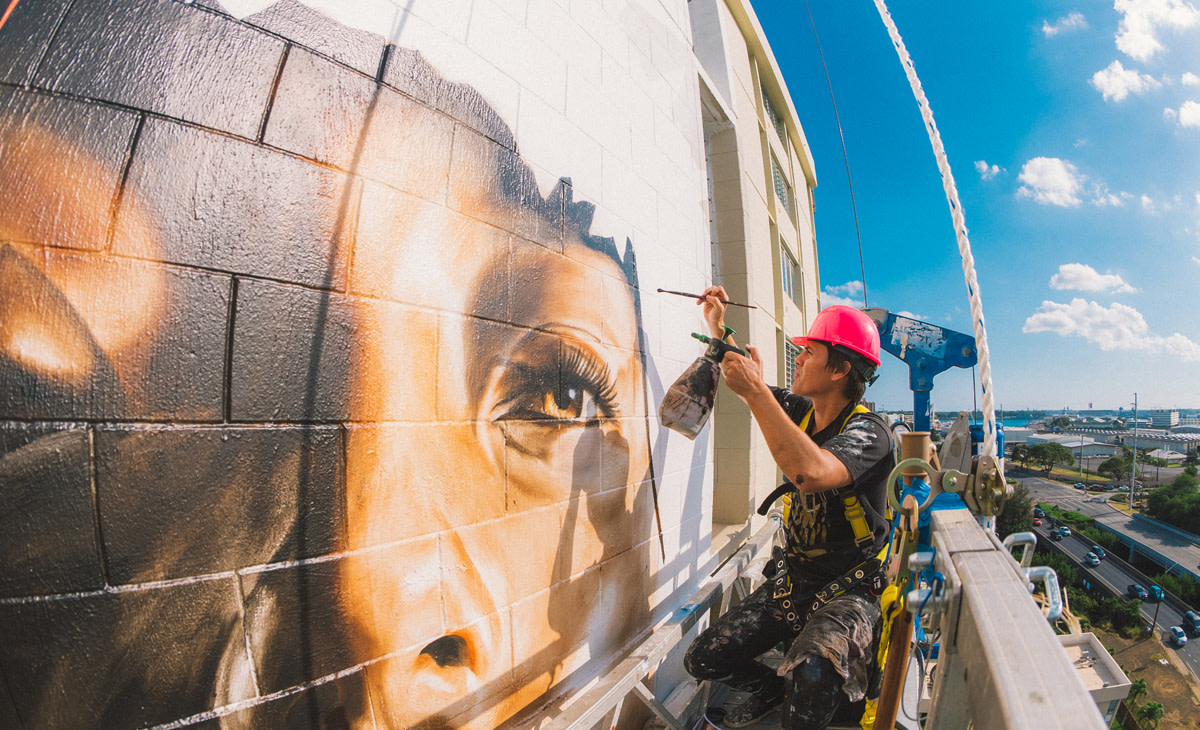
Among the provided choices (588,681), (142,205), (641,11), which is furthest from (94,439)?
(641,11)

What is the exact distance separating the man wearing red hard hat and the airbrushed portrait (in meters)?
0.96

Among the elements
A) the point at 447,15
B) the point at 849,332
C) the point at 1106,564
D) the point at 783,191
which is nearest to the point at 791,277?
the point at 783,191

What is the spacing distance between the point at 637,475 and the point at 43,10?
7.93 ft

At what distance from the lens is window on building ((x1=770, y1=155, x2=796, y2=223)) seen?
1113 cm

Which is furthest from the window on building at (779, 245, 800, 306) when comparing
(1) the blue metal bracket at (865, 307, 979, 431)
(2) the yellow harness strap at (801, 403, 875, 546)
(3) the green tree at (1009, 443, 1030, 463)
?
(3) the green tree at (1009, 443, 1030, 463)

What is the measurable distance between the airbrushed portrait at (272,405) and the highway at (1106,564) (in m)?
56.9

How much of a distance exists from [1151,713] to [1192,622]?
15142 millimetres

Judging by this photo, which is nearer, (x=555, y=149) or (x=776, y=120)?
(x=555, y=149)

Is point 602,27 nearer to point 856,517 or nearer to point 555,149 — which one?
point 555,149

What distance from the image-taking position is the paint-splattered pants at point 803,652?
5.95ft

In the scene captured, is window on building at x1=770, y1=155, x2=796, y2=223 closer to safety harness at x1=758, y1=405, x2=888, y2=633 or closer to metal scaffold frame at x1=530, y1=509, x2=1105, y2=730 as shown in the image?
Result: safety harness at x1=758, y1=405, x2=888, y2=633

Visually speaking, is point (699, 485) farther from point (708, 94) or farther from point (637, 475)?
point (708, 94)

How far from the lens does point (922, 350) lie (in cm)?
347

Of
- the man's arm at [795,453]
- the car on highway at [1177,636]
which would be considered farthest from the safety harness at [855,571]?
the car on highway at [1177,636]
